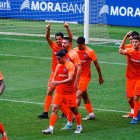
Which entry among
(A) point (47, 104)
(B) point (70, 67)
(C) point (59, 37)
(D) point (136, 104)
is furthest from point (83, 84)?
(B) point (70, 67)

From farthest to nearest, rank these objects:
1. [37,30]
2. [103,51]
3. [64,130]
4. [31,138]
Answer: [37,30], [103,51], [64,130], [31,138]

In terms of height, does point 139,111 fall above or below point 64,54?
below

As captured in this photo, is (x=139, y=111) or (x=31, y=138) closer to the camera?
(x=31, y=138)

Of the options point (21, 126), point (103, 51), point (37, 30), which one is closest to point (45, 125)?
point (21, 126)

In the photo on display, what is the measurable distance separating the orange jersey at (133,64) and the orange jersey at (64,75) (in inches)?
85.3

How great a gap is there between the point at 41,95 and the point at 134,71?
13.3 ft

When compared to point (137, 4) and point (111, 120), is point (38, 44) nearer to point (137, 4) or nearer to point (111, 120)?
point (137, 4)

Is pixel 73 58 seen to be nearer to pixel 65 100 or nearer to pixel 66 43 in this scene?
pixel 66 43

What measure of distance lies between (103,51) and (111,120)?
13.7 meters

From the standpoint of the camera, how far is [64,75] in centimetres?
1695

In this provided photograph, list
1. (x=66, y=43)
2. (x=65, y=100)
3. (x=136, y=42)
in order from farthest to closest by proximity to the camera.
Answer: (x=136, y=42) < (x=66, y=43) < (x=65, y=100)

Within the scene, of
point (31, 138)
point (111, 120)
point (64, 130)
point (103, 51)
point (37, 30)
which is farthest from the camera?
point (37, 30)

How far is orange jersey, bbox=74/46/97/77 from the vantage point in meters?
18.7

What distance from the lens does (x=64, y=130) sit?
680 inches
